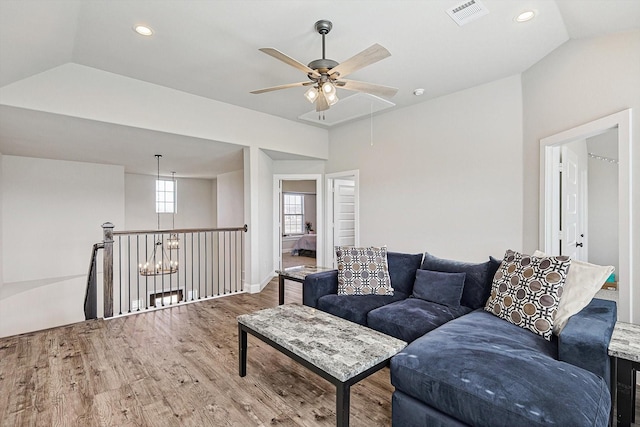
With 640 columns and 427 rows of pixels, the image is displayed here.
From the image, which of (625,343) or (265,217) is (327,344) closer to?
(625,343)

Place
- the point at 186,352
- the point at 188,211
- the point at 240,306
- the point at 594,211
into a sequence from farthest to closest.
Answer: the point at 188,211, the point at 594,211, the point at 240,306, the point at 186,352

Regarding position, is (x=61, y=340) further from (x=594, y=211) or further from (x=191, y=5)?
(x=594, y=211)

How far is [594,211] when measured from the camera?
16.9ft

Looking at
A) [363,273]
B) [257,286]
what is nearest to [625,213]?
[363,273]

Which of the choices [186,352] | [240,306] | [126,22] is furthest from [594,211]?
[126,22]

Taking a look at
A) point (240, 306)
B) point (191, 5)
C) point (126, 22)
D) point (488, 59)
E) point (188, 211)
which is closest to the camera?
point (191, 5)

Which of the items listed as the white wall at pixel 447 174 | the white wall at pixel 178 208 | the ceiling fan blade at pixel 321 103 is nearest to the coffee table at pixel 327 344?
the ceiling fan blade at pixel 321 103

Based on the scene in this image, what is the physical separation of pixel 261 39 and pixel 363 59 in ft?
3.76

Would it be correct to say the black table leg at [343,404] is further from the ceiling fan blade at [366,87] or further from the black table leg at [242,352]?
the ceiling fan blade at [366,87]

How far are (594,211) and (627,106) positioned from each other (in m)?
3.62

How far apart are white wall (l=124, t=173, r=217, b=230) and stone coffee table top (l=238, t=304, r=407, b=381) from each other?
6.08m

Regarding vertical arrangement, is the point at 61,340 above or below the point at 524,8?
below

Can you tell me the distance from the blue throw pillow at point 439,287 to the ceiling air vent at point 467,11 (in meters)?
2.24

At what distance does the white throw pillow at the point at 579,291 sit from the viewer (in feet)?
6.47
